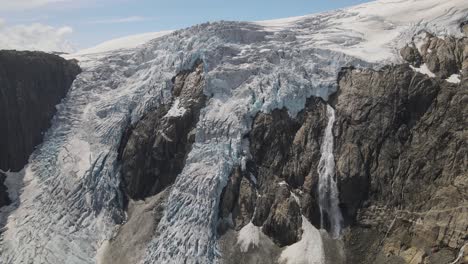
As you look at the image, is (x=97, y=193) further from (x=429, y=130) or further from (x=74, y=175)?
(x=429, y=130)

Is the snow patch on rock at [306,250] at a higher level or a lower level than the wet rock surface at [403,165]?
lower

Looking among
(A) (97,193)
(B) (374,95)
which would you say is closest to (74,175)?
(A) (97,193)

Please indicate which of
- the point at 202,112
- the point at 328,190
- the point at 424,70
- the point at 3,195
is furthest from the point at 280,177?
the point at 3,195

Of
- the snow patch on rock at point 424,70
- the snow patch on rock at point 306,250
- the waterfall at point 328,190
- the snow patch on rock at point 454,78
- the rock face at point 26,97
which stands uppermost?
the snow patch on rock at point 424,70

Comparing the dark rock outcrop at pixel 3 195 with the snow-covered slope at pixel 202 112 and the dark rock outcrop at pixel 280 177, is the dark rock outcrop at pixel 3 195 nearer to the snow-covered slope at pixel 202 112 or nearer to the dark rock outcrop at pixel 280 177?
the snow-covered slope at pixel 202 112

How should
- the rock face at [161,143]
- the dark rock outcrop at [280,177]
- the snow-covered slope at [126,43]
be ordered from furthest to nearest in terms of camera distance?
the snow-covered slope at [126,43], the rock face at [161,143], the dark rock outcrop at [280,177]

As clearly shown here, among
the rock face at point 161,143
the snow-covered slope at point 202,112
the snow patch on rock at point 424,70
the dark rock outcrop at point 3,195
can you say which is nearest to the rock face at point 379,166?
the snow patch on rock at point 424,70

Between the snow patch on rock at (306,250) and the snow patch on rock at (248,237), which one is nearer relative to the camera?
the snow patch on rock at (306,250)
